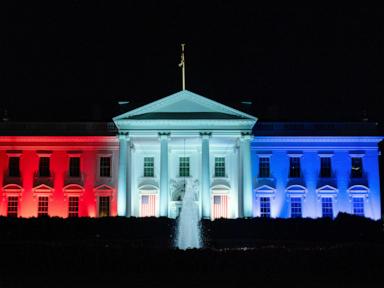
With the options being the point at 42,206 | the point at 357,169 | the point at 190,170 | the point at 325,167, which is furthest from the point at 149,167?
the point at 357,169

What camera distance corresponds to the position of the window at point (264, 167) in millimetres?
52375

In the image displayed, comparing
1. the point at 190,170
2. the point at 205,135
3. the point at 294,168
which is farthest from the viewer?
the point at 294,168

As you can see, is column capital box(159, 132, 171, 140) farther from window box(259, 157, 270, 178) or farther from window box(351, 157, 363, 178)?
window box(351, 157, 363, 178)

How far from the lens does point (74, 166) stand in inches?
2064

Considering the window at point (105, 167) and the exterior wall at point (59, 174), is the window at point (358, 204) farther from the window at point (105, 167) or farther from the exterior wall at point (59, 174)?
the window at point (105, 167)

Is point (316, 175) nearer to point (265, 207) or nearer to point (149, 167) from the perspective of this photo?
point (265, 207)

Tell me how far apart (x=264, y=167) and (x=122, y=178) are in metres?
12.1

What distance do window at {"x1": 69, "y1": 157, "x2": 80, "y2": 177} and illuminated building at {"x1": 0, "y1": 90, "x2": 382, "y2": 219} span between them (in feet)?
0.27

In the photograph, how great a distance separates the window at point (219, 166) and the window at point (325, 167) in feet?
27.0

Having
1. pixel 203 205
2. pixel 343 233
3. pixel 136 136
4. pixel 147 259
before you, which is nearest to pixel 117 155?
pixel 136 136

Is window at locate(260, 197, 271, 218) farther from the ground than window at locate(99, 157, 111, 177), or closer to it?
closer to it

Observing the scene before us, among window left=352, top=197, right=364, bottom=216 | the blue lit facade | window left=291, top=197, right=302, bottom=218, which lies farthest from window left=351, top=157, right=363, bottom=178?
window left=291, top=197, right=302, bottom=218

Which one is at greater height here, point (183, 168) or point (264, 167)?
point (264, 167)

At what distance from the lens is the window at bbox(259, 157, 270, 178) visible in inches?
2062
